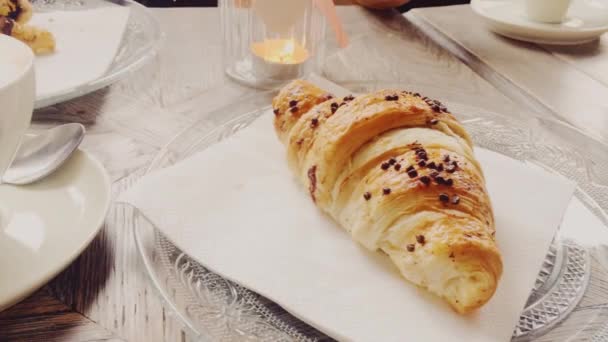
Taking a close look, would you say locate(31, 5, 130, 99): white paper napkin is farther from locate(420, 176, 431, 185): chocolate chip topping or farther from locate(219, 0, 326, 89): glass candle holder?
locate(420, 176, 431, 185): chocolate chip topping

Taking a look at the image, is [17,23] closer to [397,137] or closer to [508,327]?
[397,137]

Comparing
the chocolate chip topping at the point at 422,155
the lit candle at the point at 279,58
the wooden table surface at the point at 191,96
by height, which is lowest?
the wooden table surface at the point at 191,96

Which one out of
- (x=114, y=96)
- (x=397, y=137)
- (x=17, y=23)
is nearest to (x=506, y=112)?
(x=397, y=137)

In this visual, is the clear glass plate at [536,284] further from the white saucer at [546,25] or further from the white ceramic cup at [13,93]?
the white saucer at [546,25]

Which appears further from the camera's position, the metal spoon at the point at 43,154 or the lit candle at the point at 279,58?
the lit candle at the point at 279,58

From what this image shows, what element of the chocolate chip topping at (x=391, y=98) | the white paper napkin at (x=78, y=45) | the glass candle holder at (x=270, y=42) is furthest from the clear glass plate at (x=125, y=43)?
the chocolate chip topping at (x=391, y=98)
